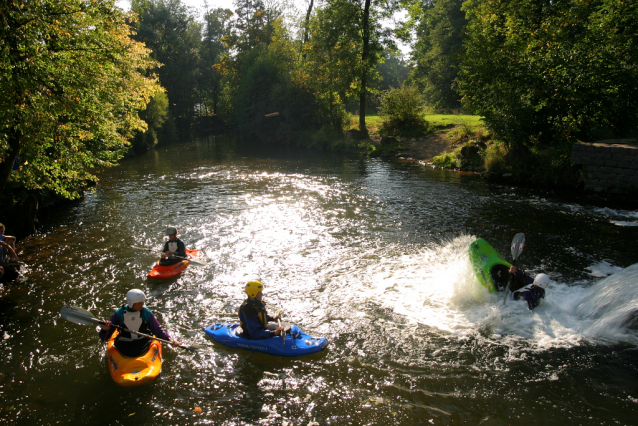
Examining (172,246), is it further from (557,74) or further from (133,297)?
(557,74)

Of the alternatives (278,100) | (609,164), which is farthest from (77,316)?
(278,100)

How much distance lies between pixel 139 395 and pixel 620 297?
839 centimetres

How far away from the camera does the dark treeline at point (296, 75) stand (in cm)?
898

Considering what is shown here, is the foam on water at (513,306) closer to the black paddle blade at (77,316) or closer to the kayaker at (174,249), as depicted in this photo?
the kayaker at (174,249)

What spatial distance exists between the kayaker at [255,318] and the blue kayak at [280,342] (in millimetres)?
99

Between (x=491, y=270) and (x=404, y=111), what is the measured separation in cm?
2482

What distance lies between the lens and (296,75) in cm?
3778

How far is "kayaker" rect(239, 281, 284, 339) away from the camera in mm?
6766

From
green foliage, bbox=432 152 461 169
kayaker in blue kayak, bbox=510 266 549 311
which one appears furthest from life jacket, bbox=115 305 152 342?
green foliage, bbox=432 152 461 169

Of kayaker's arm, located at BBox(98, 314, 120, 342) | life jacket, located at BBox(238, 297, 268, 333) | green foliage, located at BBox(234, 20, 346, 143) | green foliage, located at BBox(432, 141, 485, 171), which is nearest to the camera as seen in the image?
kayaker's arm, located at BBox(98, 314, 120, 342)

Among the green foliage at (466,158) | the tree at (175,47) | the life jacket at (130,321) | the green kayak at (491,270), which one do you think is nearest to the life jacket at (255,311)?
the life jacket at (130,321)

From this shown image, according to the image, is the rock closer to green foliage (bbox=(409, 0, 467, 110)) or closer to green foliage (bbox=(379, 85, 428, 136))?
green foliage (bbox=(379, 85, 428, 136))

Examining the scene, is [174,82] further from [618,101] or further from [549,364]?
[549,364]

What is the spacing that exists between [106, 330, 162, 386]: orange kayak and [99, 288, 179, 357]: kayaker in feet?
0.33
